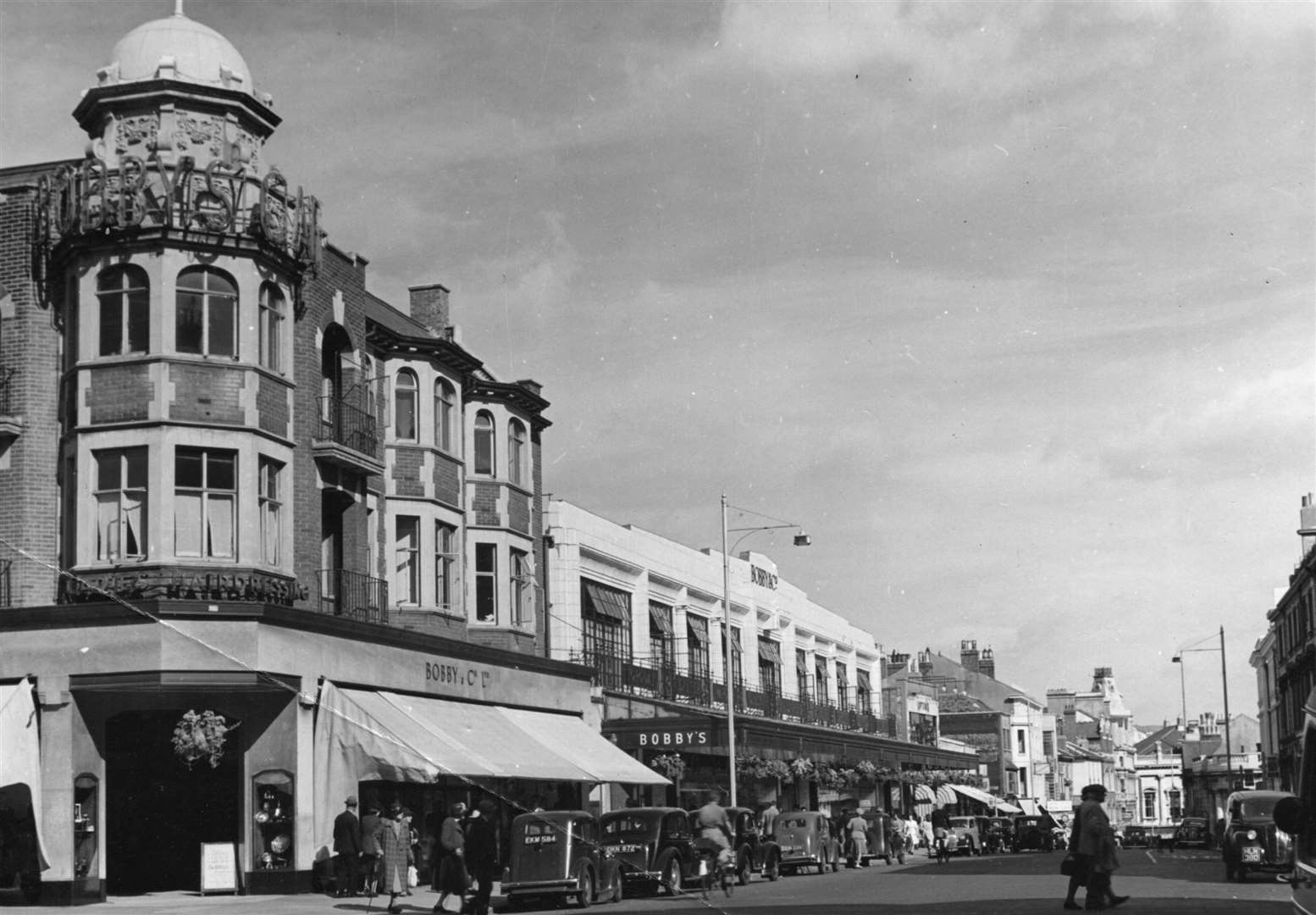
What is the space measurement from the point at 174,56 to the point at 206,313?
16.1 ft

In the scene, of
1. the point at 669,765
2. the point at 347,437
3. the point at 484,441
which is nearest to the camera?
the point at 347,437

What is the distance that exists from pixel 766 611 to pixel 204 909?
131 feet

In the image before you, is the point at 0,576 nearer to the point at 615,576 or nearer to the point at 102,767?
the point at 102,767

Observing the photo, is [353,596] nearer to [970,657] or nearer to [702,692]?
[702,692]

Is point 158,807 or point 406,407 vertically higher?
point 406,407

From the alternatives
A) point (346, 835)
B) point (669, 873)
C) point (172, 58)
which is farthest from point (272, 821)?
point (172, 58)

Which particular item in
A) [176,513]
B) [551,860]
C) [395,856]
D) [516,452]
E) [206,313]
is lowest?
[551,860]

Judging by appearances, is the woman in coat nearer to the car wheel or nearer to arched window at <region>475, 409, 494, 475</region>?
the car wheel

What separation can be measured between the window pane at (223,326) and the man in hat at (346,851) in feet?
26.5

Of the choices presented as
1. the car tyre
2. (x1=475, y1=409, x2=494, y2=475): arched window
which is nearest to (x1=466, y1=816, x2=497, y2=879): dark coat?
the car tyre

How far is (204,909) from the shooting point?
88.4 ft

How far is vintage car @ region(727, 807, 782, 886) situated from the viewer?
122 ft

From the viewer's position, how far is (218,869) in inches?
1182

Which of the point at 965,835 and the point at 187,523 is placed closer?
the point at 187,523
